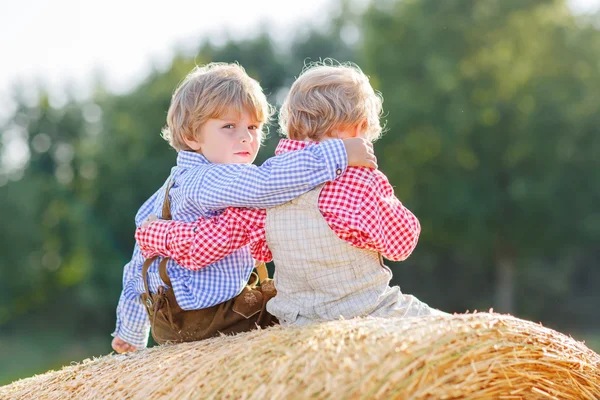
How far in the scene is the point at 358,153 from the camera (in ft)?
11.6

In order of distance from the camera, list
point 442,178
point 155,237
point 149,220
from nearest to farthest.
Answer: point 155,237 → point 149,220 → point 442,178

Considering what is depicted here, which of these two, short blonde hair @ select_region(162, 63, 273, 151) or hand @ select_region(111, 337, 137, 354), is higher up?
short blonde hair @ select_region(162, 63, 273, 151)

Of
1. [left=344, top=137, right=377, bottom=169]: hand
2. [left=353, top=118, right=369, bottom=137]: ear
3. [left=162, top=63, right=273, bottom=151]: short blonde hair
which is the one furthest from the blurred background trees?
[left=344, top=137, right=377, bottom=169]: hand

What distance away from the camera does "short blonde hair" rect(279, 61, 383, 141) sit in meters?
3.64

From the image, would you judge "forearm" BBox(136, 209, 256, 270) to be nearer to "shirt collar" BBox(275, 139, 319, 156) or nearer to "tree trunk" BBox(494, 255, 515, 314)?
"shirt collar" BBox(275, 139, 319, 156)

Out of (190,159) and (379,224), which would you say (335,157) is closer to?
(379,224)

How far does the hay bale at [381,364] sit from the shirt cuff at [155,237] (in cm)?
51

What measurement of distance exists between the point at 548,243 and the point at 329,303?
17.7 m

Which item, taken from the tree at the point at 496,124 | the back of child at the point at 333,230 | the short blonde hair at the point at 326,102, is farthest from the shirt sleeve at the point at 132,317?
the tree at the point at 496,124

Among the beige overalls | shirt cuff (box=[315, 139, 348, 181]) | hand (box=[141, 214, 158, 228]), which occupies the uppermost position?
shirt cuff (box=[315, 139, 348, 181])

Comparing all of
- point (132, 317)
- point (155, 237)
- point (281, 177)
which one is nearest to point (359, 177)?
point (281, 177)

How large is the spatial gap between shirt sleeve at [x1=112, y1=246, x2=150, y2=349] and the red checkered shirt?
21.6 inches

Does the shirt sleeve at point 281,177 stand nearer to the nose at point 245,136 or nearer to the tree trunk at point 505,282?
the nose at point 245,136

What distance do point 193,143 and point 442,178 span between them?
16.9 m
